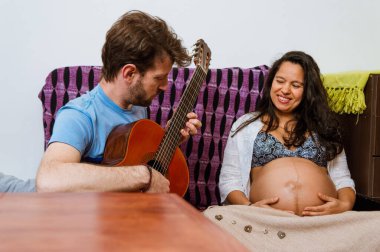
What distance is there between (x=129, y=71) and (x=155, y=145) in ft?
0.95

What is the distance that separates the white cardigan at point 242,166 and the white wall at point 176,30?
1.57ft

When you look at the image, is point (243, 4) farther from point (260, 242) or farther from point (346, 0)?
point (260, 242)

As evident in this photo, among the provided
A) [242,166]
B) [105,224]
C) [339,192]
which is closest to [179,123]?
[242,166]

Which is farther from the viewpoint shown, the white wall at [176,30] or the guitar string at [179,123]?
the white wall at [176,30]

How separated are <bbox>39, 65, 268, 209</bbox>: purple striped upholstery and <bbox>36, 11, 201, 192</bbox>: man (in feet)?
0.90

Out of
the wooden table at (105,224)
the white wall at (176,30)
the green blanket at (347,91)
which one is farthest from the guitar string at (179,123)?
the wooden table at (105,224)

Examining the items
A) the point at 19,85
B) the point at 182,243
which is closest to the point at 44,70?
the point at 19,85

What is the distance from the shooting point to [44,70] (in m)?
2.20

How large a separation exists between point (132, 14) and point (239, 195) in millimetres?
841

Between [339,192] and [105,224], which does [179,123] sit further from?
[105,224]

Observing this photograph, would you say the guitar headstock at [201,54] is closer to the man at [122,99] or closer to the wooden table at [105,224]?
the man at [122,99]

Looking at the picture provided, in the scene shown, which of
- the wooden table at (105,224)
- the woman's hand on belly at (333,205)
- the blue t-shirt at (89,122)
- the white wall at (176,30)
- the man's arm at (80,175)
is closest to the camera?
the wooden table at (105,224)

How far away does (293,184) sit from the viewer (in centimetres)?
187

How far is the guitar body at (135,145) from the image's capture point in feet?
4.85
